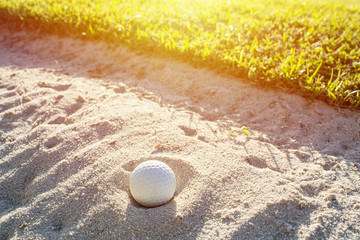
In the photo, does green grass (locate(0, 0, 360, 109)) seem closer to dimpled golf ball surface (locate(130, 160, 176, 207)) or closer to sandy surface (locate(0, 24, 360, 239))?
sandy surface (locate(0, 24, 360, 239))

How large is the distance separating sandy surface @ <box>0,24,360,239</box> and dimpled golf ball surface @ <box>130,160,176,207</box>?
66mm

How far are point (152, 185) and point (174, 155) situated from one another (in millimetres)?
533

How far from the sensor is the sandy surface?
1864 mm

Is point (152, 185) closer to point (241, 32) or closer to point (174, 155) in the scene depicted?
point (174, 155)

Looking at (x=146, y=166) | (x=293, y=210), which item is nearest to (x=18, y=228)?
(x=146, y=166)

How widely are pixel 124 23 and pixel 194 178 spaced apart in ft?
9.79

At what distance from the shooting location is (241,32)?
13.8ft

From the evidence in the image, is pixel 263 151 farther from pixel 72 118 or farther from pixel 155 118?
pixel 72 118

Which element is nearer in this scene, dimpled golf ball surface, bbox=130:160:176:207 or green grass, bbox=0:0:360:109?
dimpled golf ball surface, bbox=130:160:176:207

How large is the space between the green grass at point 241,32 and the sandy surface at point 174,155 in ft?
0.64

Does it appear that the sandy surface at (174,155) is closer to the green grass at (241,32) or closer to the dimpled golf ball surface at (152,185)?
the dimpled golf ball surface at (152,185)

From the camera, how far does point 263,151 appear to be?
8.11 ft

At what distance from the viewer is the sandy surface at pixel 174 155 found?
1864 mm

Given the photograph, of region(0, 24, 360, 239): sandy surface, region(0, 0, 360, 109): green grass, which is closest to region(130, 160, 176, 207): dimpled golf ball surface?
region(0, 24, 360, 239): sandy surface
